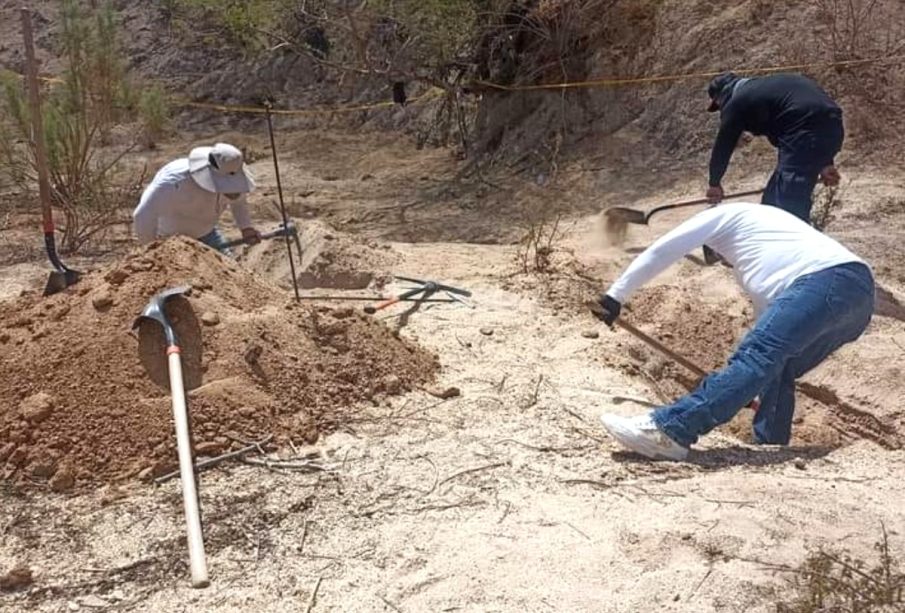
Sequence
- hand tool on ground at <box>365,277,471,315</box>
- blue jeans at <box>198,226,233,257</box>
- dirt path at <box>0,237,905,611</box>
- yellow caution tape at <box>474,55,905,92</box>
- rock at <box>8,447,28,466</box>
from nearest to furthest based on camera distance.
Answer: dirt path at <box>0,237,905,611</box> < rock at <box>8,447,28,466</box> < hand tool on ground at <box>365,277,471,315</box> < blue jeans at <box>198,226,233,257</box> < yellow caution tape at <box>474,55,905,92</box>

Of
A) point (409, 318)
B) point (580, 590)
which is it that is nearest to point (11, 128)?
point (409, 318)

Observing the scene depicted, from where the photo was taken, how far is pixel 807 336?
3375mm

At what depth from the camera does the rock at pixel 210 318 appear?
398 cm

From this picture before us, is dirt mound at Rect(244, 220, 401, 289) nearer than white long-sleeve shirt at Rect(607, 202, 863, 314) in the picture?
No

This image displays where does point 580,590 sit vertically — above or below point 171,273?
below

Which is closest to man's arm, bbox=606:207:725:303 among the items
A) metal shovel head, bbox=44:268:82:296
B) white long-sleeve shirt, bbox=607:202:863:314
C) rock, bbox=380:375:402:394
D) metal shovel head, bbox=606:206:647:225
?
white long-sleeve shirt, bbox=607:202:863:314

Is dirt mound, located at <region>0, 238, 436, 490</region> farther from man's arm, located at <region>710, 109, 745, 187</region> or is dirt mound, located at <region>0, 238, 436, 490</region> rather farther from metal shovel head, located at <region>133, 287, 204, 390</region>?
man's arm, located at <region>710, 109, 745, 187</region>

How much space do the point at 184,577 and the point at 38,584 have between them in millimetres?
442

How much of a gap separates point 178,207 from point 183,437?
262 cm

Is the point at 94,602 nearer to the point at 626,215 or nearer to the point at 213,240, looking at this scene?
the point at 213,240

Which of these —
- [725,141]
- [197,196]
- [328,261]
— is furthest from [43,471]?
[725,141]

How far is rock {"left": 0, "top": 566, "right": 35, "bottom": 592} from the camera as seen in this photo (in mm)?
→ 2768

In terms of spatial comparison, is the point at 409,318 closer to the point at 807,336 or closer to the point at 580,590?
the point at 807,336

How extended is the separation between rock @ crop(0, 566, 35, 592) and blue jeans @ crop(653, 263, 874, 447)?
212cm
